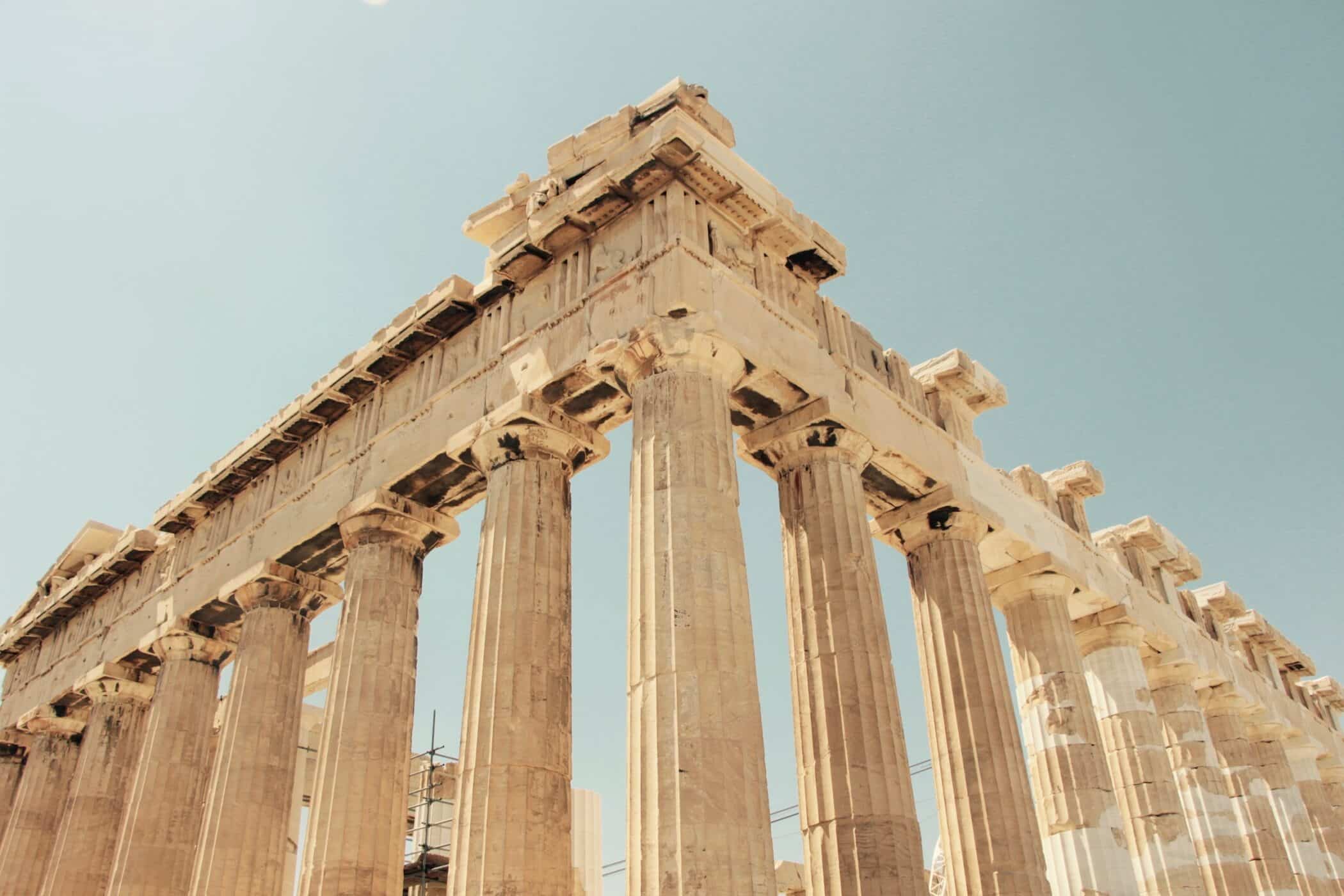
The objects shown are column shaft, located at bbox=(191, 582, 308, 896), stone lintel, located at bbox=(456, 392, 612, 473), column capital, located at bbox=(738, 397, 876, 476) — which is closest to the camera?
stone lintel, located at bbox=(456, 392, 612, 473)

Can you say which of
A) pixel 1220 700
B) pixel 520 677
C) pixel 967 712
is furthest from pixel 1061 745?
pixel 520 677

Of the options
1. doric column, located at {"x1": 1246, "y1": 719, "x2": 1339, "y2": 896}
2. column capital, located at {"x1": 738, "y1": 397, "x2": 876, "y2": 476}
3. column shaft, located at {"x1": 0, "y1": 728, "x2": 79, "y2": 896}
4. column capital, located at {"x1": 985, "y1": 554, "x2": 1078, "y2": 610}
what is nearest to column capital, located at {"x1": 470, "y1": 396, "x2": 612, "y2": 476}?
column capital, located at {"x1": 738, "y1": 397, "x2": 876, "y2": 476}

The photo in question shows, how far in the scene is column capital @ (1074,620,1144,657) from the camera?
27.5 meters

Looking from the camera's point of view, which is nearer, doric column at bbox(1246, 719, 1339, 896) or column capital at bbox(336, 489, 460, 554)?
column capital at bbox(336, 489, 460, 554)

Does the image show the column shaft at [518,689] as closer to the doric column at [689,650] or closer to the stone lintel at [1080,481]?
the doric column at [689,650]

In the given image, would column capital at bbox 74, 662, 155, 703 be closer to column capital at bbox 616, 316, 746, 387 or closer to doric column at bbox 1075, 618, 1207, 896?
column capital at bbox 616, 316, 746, 387

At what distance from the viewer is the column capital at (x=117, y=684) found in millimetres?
27750

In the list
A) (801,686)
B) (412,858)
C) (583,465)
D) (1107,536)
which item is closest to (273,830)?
(583,465)

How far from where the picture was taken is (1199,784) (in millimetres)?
28219

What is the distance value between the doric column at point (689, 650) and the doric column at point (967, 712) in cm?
700

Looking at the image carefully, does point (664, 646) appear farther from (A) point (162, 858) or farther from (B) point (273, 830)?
(A) point (162, 858)

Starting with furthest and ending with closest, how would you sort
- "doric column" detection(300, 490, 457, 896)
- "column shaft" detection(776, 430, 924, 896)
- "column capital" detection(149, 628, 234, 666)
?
1. "column capital" detection(149, 628, 234, 666)
2. "doric column" detection(300, 490, 457, 896)
3. "column shaft" detection(776, 430, 924, 896)

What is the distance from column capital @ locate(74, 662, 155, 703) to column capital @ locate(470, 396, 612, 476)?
1434 centimetres

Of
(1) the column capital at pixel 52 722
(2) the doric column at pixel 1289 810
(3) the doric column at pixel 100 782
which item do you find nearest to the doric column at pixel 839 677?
(3) the doric column at pixel 100 782
